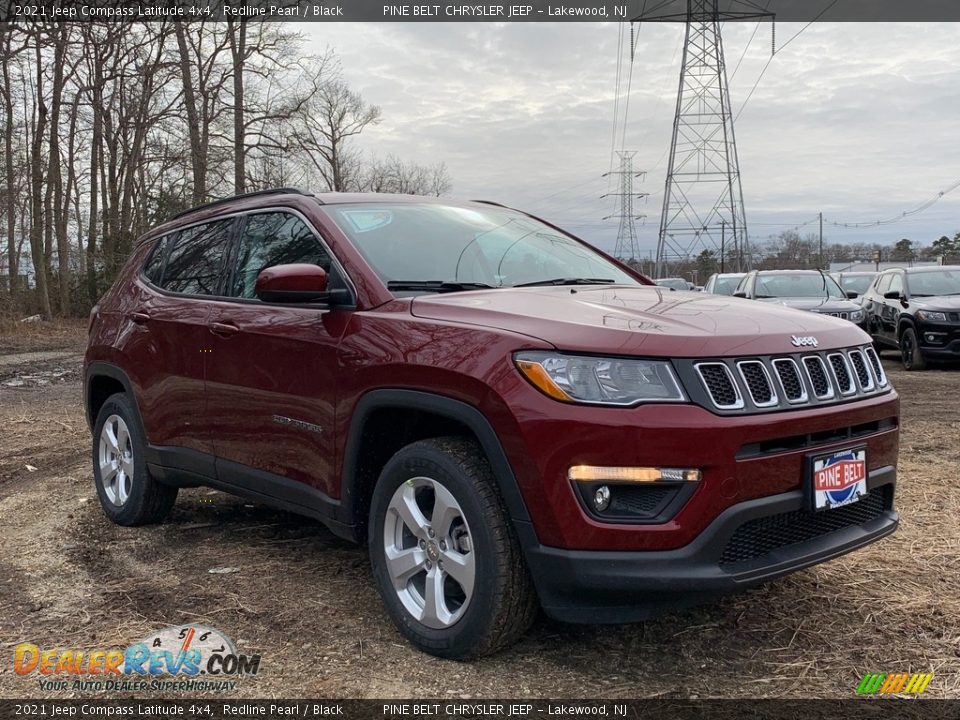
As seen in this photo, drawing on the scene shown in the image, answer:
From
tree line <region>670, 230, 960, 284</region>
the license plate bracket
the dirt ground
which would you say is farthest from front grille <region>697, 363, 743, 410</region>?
tree line <region>670, 230, 960, 284</region>

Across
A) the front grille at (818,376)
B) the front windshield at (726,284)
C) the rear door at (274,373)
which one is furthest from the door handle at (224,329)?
the front windshield at (726,284)

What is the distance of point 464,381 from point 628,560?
779mm

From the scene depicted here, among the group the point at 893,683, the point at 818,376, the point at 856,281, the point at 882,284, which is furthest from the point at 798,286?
the point at 893,683

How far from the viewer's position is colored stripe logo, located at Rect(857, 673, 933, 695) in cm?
280

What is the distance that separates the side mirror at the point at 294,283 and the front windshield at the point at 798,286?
11646 millimetres

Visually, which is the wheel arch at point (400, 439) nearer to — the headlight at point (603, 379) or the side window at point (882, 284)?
the headlight at point (603, 379)

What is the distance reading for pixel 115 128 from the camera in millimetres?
27500

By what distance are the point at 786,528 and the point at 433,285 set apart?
1645 mm

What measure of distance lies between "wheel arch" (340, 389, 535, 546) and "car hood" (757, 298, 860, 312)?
10.7m

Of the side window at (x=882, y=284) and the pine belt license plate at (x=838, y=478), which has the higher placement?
the side window at (x=882, y=284)

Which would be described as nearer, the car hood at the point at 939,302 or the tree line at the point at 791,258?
the car hood at the point at 939,302

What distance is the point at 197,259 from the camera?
456 centimetres

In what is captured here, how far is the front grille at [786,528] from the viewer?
2680mm

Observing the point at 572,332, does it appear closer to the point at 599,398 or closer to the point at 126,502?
the point at 599,398
